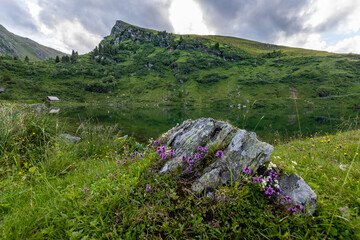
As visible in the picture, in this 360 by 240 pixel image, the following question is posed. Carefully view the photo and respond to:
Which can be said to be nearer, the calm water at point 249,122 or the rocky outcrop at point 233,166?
the rocky outcrop at point 233,166

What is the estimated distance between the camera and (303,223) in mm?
1964

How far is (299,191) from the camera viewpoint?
233 centimetres

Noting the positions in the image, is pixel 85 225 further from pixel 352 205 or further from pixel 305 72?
pixel 305 72

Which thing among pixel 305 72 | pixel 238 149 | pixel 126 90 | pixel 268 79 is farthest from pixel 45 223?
pixel 305 72

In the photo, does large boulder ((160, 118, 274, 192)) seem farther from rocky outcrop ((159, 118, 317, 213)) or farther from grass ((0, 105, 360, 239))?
grass ((0, 105, 360, 239))

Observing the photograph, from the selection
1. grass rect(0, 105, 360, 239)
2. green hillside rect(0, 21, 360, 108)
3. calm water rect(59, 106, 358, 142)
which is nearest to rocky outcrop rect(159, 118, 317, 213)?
grass rect(0, 105, 360, 239)

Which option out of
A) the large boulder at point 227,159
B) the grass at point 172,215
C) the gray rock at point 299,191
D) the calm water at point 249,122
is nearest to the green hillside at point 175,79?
the calm water at point 249,122

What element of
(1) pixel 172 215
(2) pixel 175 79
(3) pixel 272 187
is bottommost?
(1) pixel 172 215

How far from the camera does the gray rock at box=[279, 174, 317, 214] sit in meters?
2.14

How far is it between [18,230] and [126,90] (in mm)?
148039

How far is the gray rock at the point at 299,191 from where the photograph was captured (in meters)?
2.14

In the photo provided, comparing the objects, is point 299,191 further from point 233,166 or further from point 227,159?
point 227,159

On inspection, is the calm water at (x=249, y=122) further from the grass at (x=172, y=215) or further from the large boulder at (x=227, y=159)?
the grass at (x=172, y=215)

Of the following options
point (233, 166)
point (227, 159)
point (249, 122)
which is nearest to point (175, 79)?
point (249, 122)
